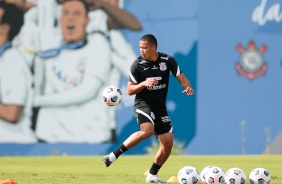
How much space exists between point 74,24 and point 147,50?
21039 mm

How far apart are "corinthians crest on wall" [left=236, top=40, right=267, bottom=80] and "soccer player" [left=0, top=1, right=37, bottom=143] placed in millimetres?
8793

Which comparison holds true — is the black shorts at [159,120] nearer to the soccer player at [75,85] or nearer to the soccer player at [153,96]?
the soccer player at [153,96]

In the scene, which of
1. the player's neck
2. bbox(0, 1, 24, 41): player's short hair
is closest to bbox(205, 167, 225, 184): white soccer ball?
the player's neck

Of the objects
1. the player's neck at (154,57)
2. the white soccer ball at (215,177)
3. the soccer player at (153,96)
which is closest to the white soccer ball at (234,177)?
the white soccer ball at (215,177)

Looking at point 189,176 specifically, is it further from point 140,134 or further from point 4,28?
point 4,28

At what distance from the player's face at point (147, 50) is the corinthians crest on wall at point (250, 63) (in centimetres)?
2036

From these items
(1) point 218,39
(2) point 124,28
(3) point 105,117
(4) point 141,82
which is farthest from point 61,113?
(4) point 141,82

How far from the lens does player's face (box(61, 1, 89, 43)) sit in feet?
116

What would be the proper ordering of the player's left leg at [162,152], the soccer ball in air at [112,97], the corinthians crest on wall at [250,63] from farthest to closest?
1. the corinthians crest on wall at [250,63]
2. the soccer ball in air at [112,97]
3. the player's left leg at [162,152]

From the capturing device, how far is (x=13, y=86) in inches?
1396

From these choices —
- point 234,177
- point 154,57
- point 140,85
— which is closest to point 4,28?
point 154,57

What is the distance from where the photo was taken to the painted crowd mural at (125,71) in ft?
113

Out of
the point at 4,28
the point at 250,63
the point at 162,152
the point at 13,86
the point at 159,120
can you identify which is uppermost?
the point at 4,28

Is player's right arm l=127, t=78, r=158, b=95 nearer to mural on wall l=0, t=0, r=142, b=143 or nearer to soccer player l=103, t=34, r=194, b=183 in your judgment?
soccer player l=103, t=34, r=194, b=183
